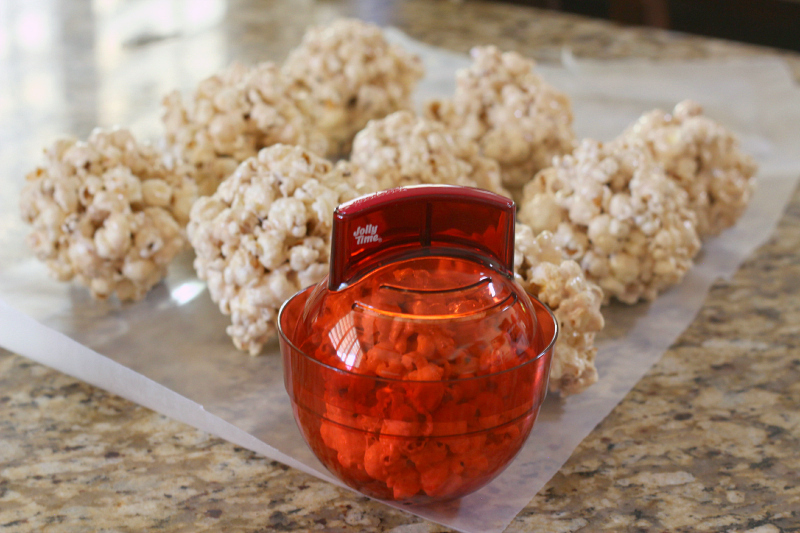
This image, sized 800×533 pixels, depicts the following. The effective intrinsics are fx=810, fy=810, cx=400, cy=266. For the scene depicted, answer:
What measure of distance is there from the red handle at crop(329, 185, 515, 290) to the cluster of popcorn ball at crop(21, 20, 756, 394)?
0.47 feet

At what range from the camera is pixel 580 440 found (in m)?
0.59

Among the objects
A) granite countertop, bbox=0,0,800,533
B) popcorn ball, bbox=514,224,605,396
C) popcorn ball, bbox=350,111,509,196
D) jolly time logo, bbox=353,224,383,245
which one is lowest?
granite countertop, bbox=0,0,800,533

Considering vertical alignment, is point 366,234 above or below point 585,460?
above

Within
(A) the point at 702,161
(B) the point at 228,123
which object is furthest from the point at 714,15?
(B) the point at 228,123

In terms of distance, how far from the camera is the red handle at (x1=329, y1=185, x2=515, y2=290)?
47 cm

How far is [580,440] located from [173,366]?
0.34 m

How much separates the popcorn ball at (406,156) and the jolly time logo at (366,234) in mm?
272

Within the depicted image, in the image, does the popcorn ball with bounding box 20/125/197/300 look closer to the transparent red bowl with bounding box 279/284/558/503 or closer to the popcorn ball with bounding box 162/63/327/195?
the popcorn ball with bounding box 162/63/327/195

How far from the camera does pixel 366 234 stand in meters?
0.48

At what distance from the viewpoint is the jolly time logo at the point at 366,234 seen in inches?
18.6

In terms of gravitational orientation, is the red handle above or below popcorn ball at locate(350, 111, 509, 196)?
above

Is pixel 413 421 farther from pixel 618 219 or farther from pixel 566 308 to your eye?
pixel 618 219

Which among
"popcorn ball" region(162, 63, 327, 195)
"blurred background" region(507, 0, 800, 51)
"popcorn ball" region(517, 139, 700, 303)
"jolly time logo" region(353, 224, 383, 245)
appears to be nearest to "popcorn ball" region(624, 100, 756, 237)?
"popcorn ball" region(517, 139, 700, 303)

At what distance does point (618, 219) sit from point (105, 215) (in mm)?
471
